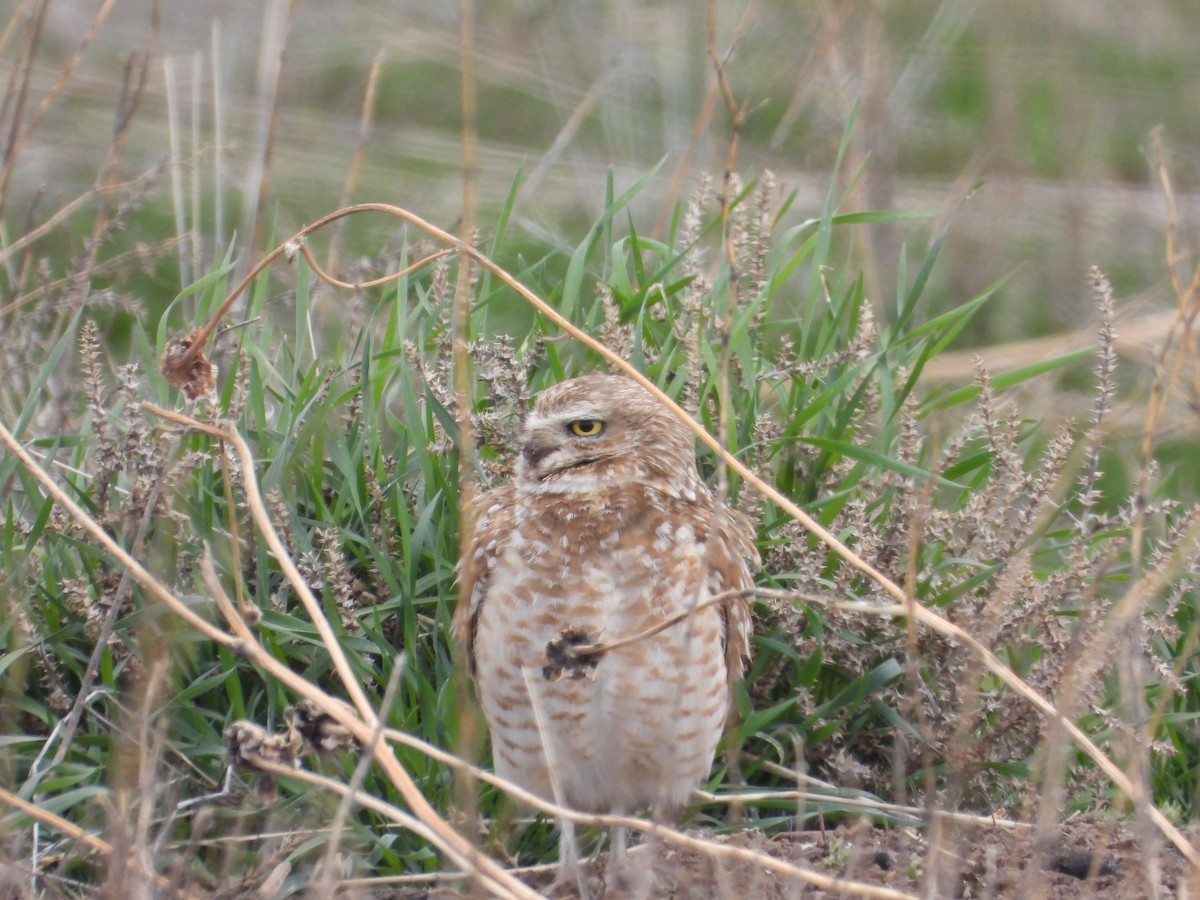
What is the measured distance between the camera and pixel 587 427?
389 centimetres

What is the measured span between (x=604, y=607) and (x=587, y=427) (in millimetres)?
518

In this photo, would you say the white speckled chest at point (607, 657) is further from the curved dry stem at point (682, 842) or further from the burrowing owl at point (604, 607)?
the curved dry stem at point (682, 842)

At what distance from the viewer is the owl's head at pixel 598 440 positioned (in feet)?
12.6

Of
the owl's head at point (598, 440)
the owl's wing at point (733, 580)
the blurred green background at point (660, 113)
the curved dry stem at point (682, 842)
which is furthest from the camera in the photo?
the blurred green background at point (660, 113)

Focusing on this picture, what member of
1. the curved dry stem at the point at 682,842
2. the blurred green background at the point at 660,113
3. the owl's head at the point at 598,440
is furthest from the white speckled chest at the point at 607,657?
the blurred green background at the point at 660,113

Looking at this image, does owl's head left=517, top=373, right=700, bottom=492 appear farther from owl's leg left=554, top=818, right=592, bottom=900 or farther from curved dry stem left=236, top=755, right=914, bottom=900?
curved dry stem left=236, top=755, right=914, bottom=900

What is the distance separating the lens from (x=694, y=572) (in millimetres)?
3625

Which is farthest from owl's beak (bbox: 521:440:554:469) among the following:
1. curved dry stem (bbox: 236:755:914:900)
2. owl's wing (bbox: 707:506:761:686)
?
curved dry stem (bbox: 236:755:914:900)

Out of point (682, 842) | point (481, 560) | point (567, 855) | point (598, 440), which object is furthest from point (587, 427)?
point (682, 842)

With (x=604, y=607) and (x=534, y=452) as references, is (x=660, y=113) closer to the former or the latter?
(x=534, y=452)

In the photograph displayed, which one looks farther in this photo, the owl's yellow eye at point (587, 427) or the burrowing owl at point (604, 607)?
the owl's yellow eye at point (587, 427)

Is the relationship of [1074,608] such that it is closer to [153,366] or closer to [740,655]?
[740,655]

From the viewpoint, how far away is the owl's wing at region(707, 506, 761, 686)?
367 cm

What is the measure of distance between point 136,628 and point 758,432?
1.62 m
